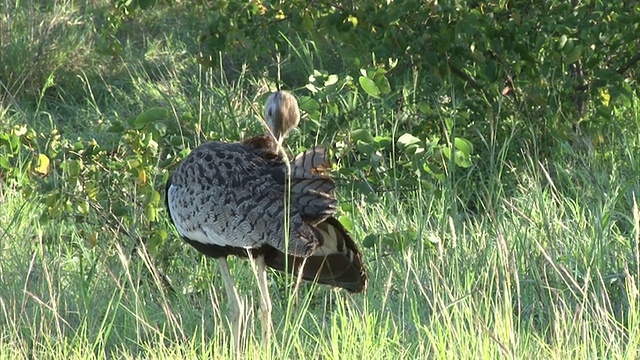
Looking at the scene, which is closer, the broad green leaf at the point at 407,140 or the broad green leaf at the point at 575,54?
the broad green leaf at the point at 407,140

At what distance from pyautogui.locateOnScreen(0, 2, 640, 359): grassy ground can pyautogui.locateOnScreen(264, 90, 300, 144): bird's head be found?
9 cm

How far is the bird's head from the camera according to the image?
4324 millimetres

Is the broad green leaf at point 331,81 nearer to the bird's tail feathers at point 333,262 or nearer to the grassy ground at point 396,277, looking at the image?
the grassy ground at point 396,277

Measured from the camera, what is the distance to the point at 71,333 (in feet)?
13.3

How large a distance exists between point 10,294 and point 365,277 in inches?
48.2

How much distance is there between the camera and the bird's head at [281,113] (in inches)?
170

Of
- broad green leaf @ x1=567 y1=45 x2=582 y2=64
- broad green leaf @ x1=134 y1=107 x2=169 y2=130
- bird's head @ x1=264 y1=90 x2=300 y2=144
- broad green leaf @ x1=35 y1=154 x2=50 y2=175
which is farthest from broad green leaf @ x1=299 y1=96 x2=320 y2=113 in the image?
broad green leaf @ x1=567 y1=45 x2=582 y2=64

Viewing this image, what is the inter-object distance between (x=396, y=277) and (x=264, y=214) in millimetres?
656

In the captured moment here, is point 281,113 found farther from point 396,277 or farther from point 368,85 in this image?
point 396,277

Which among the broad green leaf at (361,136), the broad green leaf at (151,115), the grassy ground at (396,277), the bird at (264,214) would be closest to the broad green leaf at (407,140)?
the broad green leaf at (361,136)

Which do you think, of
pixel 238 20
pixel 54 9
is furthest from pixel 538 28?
pixel 54 9

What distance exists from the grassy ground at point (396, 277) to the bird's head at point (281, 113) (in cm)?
9

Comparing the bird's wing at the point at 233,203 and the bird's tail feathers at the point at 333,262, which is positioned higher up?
the bird's wing at the point at 233,203

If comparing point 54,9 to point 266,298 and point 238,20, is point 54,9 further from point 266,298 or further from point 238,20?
point 266,298
